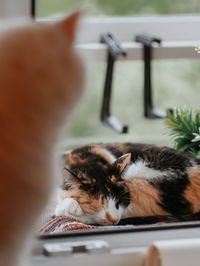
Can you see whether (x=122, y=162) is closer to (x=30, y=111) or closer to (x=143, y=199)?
(x=143, y=199)

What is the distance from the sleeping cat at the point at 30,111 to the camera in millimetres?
356

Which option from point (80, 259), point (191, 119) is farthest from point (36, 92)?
point (191, 119)

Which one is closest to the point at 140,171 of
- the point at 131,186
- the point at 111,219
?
the point at 131,186

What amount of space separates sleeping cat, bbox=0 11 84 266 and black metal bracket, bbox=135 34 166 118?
24.2 inches

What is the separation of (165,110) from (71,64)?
80 centimetres

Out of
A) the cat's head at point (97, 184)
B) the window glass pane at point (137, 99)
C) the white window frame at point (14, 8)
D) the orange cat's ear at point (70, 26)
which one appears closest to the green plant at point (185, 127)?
the window glass pane at point (137, 99)

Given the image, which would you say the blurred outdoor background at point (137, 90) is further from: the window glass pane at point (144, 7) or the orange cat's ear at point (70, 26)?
the orange cat's ear at point (70, 26)

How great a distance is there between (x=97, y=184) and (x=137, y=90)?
27 centimetres

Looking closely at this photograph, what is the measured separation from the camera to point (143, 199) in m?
1.17

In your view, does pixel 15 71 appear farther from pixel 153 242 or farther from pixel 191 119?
pixel 191 119

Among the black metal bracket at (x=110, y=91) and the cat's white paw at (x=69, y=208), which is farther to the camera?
the cat's white paw at (x=69, y=208)

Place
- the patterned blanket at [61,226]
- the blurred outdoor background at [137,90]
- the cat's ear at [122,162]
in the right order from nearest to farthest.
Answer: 1. the patterned blanket at [61,226]
2. the blurred outdoor background at [137,90]
3. the cat's ear at [122,162]

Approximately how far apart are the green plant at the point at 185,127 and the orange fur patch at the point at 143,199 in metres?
0.14

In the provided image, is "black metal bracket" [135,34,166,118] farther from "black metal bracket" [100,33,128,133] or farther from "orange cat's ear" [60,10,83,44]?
"orange cat's ear" [60,10,83,44]
